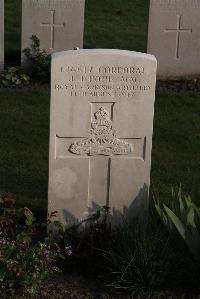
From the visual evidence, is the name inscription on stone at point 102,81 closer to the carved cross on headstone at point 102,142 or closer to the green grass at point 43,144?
the carved cross on headstone at point 102,142

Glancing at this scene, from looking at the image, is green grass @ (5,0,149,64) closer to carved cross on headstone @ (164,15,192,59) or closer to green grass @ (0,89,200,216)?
carved cross on headstone @ (164,15,192,59)

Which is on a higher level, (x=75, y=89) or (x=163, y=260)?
(x=75, y=89)

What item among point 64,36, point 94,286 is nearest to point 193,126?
point 64,36

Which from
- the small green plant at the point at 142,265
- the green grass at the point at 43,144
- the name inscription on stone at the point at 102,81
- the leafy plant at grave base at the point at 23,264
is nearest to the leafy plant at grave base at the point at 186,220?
the small green plant at the point at 142,265

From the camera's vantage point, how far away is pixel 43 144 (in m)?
9.01

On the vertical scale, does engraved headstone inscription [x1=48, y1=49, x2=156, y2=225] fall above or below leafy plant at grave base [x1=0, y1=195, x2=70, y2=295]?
above

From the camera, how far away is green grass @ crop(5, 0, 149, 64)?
13.9 meters

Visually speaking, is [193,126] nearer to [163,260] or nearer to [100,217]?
[100,217]

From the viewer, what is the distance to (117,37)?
1462 centimetres

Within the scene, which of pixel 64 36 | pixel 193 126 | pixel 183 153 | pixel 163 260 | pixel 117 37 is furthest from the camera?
pixel 117 37

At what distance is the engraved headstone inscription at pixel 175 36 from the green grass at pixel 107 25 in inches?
71.2

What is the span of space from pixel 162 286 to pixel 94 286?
0.52 meters

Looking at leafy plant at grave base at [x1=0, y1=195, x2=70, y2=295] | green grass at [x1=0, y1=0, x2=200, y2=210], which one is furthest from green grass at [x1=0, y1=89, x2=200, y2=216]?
leafy plant at grave base at [x1=0, y1=195, x2=70, y2=295]

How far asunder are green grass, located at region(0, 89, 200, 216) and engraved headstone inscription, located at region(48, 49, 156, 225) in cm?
77
